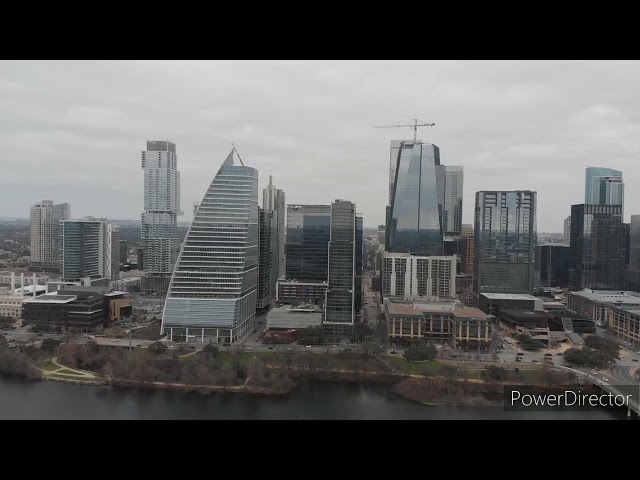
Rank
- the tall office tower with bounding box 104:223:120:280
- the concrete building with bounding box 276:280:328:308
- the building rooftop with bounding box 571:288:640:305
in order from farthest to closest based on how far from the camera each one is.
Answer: the tall office tower with bounding box 104:223:120:280 < the concrete building with bounding box 276:280:328:308 < the building rooftop with bounding box 571:288:640:305

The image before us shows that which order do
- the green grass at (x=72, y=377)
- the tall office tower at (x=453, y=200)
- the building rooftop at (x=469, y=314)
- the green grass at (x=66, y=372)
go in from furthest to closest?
the tall office tower at (x=453, y=200) → the building rooftop at (x=469, y=314) → the green grass at (x=66, y=372) → the green grass at (x=72, y=377)

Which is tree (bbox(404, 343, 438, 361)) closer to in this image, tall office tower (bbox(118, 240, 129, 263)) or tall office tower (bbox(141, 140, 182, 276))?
tall office tower (bbox(141, 140, 182, 276))

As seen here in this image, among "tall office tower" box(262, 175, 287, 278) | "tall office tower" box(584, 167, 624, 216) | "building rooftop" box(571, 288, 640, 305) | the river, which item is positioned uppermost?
"tall office tower" box(584, 167, 624, 216)

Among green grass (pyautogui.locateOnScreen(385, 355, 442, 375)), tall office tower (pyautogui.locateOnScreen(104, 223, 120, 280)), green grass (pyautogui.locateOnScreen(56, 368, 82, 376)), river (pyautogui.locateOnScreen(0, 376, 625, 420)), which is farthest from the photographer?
tall office tower (pyautogui.locateOnScreen(104, 223, 120, 280))

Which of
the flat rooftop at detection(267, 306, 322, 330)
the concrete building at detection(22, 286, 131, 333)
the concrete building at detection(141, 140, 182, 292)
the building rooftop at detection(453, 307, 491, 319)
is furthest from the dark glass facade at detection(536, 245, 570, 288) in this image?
the concrete building at detection(22, 286, 131, 333)

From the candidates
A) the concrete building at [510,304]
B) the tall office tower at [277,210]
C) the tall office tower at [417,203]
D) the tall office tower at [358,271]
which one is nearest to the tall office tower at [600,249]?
the tall office tower at [417,203]

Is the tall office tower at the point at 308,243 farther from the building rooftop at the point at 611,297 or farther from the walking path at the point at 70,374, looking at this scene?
the walking path at the point at 70,374

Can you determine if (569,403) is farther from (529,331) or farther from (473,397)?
(529,331)
